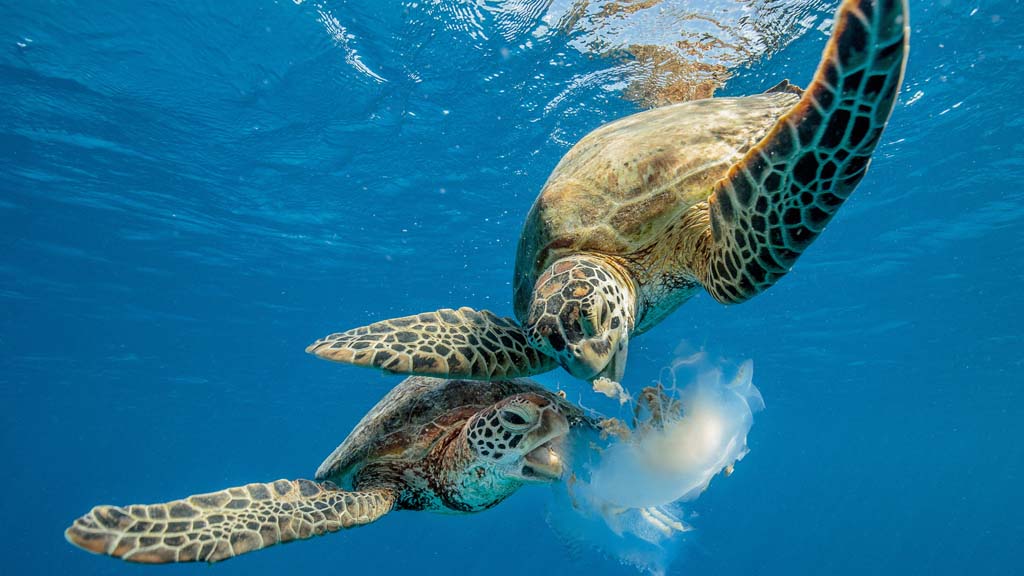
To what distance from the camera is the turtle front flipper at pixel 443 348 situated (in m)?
3.34

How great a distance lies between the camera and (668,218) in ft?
13.2

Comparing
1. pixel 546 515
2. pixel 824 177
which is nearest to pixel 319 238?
pixel 546 515

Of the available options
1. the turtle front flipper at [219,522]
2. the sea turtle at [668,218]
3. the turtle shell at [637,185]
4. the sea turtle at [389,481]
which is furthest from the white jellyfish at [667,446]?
the turtle front flipper at [219,522]

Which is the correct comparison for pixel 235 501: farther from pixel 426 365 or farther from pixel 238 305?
pixel 238 305

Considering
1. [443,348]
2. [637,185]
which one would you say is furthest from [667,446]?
[637,185]

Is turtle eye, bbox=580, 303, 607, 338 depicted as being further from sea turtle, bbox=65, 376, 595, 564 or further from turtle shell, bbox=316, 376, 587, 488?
turtle shell, bbox=316, 376, 587, 488

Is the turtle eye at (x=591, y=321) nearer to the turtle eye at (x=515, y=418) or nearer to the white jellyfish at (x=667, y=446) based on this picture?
the turtle eye at (x=515, y=418)

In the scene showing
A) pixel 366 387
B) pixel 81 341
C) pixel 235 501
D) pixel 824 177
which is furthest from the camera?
pixel 366 387

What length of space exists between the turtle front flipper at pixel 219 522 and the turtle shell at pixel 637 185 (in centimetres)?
231

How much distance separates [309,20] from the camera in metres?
9.34

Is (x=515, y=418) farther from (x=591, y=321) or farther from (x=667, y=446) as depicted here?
(x=667, y=446)

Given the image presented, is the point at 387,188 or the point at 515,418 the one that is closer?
the point at 515,418

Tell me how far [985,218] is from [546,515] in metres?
17.6

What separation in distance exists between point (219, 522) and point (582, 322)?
2275 millimetres
